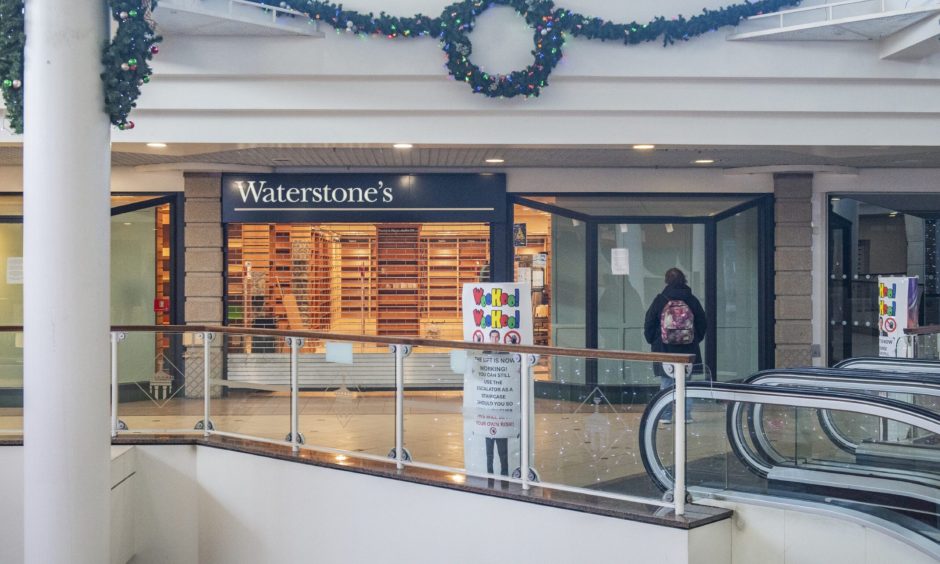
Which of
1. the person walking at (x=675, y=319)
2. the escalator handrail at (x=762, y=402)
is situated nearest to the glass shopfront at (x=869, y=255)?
the person walking at (x=675, y=319)

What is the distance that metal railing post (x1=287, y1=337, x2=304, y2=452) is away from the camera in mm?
7672

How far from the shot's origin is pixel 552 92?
9945 mm

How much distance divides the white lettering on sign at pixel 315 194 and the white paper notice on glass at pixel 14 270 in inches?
114

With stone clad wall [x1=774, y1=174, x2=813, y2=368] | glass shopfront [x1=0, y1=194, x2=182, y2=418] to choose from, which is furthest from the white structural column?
stone clad wall [x1=774, y1=174, x2=813, y2=368]

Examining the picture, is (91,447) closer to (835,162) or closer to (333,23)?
(333,23)

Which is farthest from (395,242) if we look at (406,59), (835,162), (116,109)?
(116,109)

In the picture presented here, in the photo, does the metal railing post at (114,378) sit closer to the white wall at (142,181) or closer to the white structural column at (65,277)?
the white structural column at (65,277)

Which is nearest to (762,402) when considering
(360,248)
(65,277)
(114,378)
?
(65,277)

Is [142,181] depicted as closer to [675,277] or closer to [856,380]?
[675,277]

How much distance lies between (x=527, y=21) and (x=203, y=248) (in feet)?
17.4

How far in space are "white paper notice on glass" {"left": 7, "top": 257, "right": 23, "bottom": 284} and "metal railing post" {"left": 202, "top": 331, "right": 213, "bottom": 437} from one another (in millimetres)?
5997

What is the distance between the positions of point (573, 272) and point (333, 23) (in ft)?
16.1

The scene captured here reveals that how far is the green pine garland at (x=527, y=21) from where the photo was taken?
31.6 feet

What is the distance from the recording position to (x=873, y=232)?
1334cm
